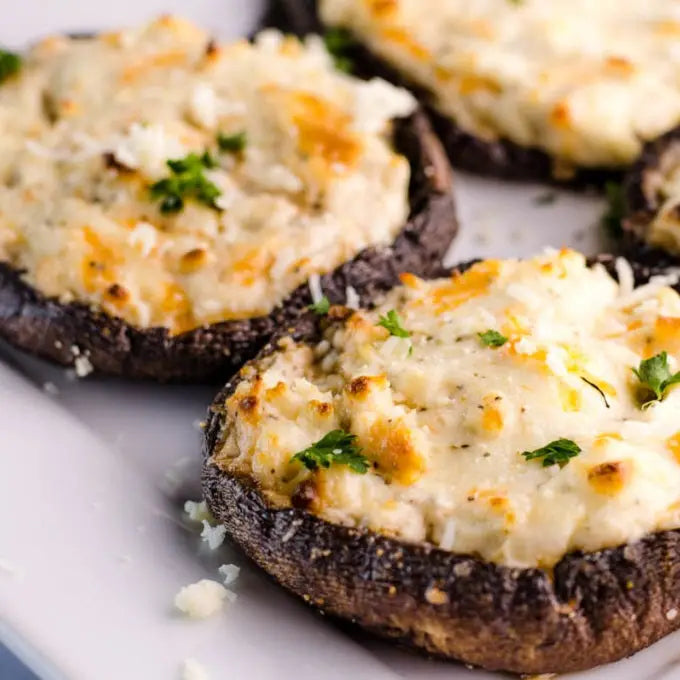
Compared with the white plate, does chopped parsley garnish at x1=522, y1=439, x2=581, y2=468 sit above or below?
above

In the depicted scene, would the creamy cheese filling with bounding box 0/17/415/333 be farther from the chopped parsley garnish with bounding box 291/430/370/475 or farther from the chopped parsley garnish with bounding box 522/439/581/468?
the chopped parsley garnish with bounding box 522/439/581/468

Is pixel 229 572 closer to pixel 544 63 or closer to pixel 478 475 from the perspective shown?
pixel 478 475

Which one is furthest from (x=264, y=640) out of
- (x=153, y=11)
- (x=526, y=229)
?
(x=153, y=11)

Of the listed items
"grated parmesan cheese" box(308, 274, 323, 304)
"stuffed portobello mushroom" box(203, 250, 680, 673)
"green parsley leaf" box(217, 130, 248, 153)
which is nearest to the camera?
"stuffed portobello mushroom" box(203, 250, 680, 673)

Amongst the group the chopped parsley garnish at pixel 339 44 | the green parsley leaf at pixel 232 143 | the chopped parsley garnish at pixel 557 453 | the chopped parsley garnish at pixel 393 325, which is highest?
the green parsley leaf at pixel 232 143

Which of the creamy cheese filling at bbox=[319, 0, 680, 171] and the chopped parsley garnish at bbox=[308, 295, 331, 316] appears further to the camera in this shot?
the creamy cheese filling at bbox=[319, 0, 680, 171]

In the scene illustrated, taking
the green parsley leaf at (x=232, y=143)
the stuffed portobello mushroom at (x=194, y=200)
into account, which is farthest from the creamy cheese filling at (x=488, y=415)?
the green parsley leaf at (x=232, y=143)

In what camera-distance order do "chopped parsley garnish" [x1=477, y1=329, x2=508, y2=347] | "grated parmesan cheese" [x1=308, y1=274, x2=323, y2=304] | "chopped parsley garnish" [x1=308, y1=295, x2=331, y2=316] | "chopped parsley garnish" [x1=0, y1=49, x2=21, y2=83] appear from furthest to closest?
"chopped parsley garnish" [x1=0, y1=49, x2=21, y2=83]
"grated parmesan cheese" [x1=308, y1=274, x2=323, y2=304]
"chopped parsley garnish" [x1=308, y1=295, x2=331, y2=316]
"chopped parsley garnish" [x1=477, y1=329, x2=508, y2=347]

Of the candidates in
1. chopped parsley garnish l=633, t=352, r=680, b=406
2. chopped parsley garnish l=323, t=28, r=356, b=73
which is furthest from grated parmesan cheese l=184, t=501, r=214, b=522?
chopped parsley garnish l=323, t=28, r=356, b=73

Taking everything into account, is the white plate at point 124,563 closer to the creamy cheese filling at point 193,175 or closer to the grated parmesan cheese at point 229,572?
the grated parmesan cheese at point 229,572
